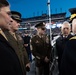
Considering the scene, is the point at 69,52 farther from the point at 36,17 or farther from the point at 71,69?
the point at 36,17

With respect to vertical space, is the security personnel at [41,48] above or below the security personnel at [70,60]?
below

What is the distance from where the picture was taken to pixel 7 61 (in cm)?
193

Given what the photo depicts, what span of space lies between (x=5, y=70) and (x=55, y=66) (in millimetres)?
4761

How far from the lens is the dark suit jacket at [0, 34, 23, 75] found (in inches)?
74.7

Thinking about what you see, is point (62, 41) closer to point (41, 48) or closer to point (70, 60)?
point (41, 48)

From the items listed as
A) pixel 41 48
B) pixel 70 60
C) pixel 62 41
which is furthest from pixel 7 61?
pixel 41 48

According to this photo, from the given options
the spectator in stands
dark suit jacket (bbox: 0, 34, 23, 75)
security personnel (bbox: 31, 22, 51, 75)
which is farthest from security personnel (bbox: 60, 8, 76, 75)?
security personnel (bbox: 31, 22, 51, 75)

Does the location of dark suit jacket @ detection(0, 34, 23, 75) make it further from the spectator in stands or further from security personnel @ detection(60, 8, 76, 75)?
the spectator in stands

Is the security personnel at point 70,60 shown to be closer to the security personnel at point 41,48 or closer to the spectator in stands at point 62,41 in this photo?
the spectator in stands at point 62,41

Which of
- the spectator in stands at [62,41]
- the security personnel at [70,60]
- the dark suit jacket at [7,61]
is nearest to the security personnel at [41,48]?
the spectator in stands at [62,41]

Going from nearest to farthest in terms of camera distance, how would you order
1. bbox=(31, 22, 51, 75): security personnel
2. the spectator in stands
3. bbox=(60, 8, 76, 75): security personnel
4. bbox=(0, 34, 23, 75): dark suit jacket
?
bbox=(0, 34, 23, 75): dark suit jacket < bbox=(60, 8, 76, 75): security personnel < the spectator in stands < bbox=(31, 22, 51, 75): security personnel

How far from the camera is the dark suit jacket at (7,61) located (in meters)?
1.90

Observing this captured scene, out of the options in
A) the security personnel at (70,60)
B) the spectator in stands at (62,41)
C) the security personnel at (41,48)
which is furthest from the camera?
the security personnel at (41,48)

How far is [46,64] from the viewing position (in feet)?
19.0
